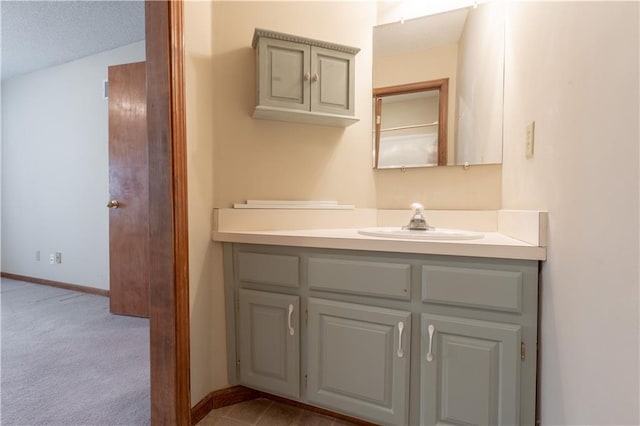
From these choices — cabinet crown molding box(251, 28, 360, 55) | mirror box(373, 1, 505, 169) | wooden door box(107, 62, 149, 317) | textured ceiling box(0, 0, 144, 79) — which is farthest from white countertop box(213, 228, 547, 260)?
textured ceiling box(0, 0, 144, 79)

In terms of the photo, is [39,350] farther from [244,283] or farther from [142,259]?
[244,283]

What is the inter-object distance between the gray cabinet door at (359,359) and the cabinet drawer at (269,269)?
14cm

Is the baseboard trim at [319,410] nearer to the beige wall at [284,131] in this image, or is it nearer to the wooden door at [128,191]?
the beige wall at [284,131]

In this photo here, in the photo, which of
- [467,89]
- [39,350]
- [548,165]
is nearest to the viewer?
[548,165]

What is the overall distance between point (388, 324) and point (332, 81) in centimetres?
114

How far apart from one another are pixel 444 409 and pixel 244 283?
92 centimetres

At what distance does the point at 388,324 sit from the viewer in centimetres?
115

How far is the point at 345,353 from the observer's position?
123 cm

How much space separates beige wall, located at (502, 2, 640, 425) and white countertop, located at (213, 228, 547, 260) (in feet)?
0.30

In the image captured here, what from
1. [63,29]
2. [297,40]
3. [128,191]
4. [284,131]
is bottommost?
[128,191]

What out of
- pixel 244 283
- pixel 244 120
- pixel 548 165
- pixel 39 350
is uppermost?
pixel 244 120

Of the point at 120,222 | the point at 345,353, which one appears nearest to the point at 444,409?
the point at 345,353

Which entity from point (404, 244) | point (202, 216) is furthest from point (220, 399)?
point (404, 244)

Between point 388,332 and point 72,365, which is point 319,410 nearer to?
point 388,332
